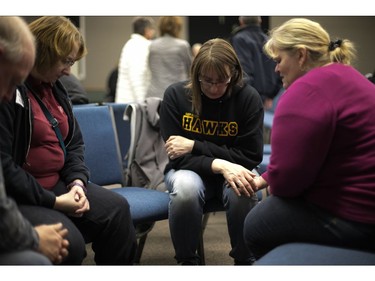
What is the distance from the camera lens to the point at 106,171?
9.16 ft

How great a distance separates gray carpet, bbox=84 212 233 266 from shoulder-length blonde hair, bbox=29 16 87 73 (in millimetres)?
1229

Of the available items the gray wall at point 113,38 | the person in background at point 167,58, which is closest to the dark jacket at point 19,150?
the person in background at point 167,58

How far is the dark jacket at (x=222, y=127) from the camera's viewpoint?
253 cm

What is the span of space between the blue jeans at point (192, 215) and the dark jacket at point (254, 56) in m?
2.23

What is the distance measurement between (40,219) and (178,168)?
0.93 metres

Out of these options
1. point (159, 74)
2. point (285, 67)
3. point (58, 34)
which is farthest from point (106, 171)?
point (159, 74)

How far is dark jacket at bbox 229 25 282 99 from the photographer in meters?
4.58

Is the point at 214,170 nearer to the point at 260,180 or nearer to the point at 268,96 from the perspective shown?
the point at 260,180

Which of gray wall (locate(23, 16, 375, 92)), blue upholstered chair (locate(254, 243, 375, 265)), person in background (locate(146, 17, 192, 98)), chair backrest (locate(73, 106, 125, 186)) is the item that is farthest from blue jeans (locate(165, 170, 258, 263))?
gray wall (locate(23, 16, 375, 92))

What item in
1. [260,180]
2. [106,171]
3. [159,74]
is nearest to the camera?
[260,180]

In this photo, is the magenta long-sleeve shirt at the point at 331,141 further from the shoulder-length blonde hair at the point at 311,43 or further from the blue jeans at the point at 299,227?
the shoulder-length blonde hair at the point at 311,43

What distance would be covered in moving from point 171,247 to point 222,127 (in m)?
1.00

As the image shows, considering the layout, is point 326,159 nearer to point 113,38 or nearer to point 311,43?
A: point 311,43

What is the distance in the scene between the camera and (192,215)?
2.41 m
